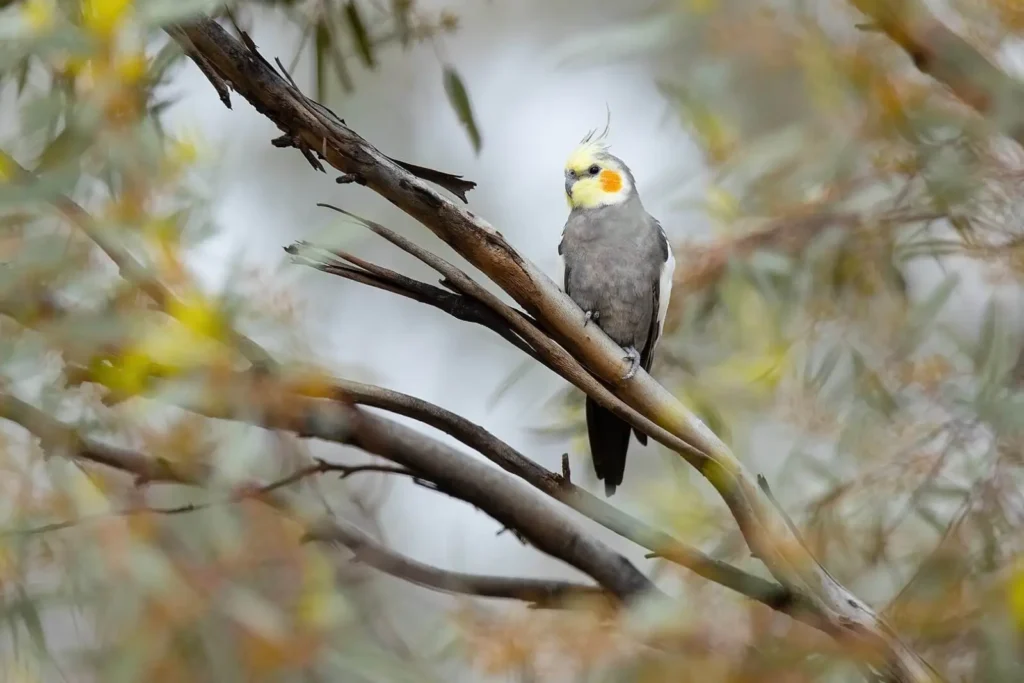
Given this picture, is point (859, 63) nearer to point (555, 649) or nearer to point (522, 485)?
point (522, 485)

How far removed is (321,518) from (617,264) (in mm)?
443

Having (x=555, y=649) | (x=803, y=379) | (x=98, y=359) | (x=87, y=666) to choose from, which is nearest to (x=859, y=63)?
Result: (x=803, y=379)

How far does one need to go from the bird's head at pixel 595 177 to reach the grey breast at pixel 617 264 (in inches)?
0.5

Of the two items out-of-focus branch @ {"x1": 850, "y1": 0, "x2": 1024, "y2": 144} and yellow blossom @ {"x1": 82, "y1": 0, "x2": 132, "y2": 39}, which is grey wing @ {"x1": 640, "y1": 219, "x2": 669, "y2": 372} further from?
yellow blossom @ {"x1": 82, "y1": 0, "x2": 132, "y2": 39}

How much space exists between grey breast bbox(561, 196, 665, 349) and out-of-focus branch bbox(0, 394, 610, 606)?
1.11 feet

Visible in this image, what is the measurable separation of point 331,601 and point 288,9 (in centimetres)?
61

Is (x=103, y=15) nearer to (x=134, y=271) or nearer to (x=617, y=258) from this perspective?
(x=134, y=271)

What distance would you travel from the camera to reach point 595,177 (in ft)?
3.92

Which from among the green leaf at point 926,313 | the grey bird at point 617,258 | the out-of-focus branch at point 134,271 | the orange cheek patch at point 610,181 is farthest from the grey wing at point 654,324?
the out-of-focus branch at point 134,271

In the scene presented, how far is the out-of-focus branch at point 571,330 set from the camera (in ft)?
2.14

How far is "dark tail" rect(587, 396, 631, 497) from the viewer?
1.13 m

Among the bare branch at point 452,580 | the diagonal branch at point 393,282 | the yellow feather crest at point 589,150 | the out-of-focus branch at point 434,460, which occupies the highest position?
the yellow feather crest at point 589,150

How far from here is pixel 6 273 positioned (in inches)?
33.0

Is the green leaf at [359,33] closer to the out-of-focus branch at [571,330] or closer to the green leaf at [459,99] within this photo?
the green leaf at [459,99]
